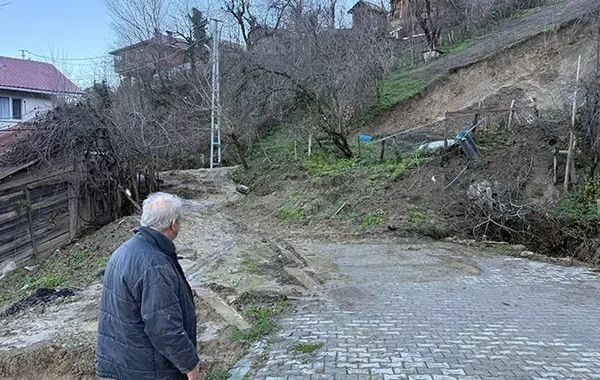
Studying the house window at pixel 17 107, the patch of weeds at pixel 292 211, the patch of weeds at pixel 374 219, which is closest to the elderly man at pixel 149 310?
the patch of weeds at pixel 374 219

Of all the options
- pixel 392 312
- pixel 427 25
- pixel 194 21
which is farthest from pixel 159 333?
pixel 194 21

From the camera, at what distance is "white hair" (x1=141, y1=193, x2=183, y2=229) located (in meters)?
2.93

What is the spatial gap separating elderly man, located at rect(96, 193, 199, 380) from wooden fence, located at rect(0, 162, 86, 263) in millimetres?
9226

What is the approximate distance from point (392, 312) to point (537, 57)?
58.9ft

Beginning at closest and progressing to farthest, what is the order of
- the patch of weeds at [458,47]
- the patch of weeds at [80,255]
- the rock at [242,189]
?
the patch of weeds at [80,255], the rock at [242,189], the patch of weeds at [458,47]

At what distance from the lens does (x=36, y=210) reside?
11.1m

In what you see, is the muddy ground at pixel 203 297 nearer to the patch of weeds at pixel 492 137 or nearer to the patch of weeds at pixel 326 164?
the patch of weeds at pixel 326 164

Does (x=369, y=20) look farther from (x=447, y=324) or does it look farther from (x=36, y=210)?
(x=447, y=324)

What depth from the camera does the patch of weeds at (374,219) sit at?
11070 mm

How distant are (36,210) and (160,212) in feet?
31.9

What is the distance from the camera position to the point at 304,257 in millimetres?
8789

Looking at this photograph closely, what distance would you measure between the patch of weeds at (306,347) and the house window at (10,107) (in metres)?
24.9

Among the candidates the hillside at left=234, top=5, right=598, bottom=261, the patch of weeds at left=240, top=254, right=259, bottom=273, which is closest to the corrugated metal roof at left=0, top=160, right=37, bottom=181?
the hillside at left=234, top=5, right=598, bottom=261

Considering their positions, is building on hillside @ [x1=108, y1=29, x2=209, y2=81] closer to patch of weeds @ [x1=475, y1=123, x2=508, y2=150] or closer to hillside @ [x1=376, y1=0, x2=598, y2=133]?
hillside @ [x1=376, y1=0, x2=598, y2=133]
